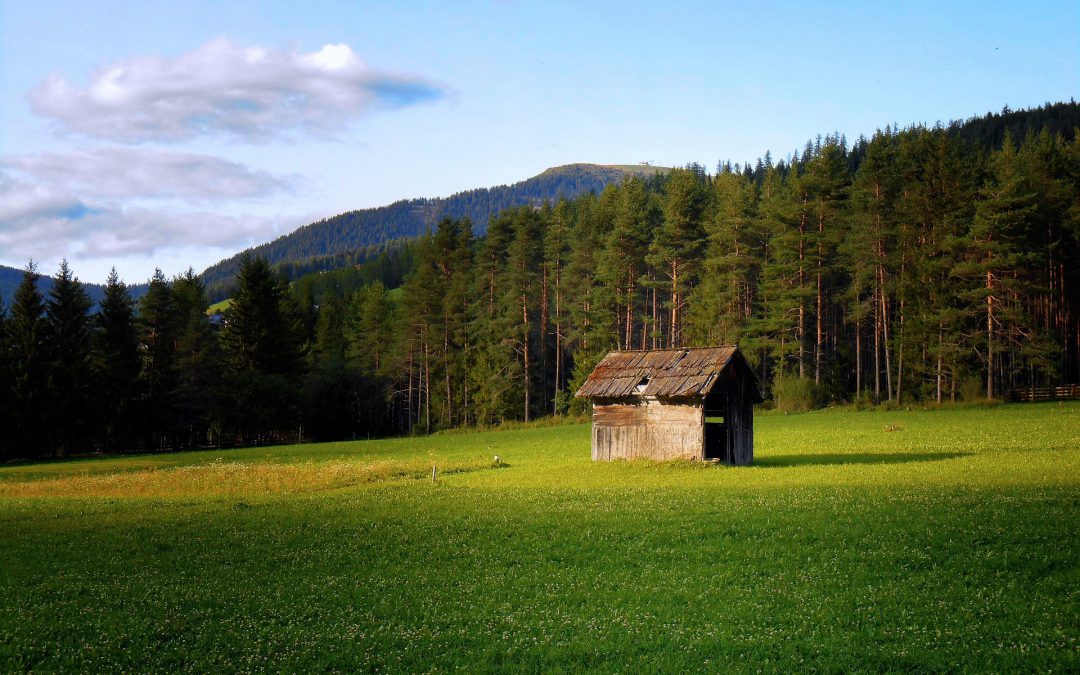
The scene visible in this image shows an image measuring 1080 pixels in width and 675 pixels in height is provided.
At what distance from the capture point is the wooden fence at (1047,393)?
6162 cm

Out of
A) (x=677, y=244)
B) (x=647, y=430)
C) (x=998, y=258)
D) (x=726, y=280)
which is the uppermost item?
(x=677, y=244)

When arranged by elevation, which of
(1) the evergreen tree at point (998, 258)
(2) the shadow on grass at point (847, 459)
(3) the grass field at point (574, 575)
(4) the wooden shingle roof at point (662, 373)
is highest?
(1) the evergreen tree at point (998, 258)

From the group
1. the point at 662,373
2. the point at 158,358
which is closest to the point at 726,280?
the point at 662,373

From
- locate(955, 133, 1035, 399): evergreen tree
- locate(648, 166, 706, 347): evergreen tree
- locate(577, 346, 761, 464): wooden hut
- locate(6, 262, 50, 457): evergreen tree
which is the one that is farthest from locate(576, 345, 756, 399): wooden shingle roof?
locate(6, 262, 50, 457): evergreen tree

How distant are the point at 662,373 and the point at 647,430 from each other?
9.93ft

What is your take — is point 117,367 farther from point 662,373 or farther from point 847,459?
point 847,459

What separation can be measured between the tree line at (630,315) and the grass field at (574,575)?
32756 millimetres

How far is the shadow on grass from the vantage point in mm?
37522

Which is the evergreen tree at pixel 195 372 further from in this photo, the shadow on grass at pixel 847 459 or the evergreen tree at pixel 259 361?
the shadow on grass at pixel 847 459

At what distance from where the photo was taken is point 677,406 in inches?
1576

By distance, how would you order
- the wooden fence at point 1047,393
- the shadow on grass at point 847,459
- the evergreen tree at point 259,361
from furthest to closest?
the evergreen tree at point 259,361, the wooden fence at point 1047,393, the shadow on grass at point 847,459

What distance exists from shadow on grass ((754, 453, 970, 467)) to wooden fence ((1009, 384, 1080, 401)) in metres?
30.0

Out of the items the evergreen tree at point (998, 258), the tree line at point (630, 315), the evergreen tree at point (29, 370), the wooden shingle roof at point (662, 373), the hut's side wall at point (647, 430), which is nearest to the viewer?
the hut's side wall at point (647, 430)

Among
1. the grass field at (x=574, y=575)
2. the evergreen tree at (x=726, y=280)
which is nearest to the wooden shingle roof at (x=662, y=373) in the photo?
the grass field at (x=574, y=575)
